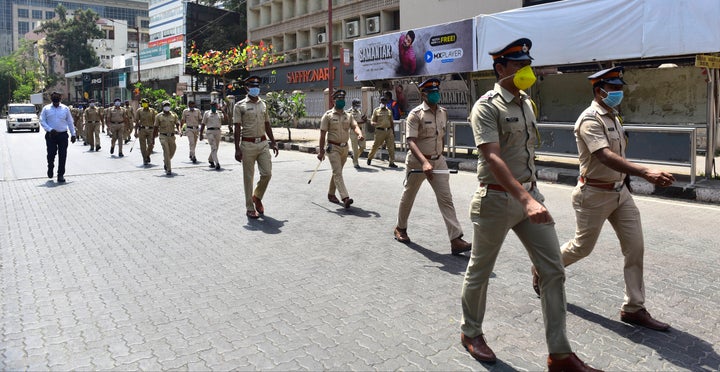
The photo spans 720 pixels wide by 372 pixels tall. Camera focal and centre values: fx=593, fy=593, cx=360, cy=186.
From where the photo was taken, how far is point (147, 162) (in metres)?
16.0

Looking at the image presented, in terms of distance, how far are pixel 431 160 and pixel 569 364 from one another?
3797mm

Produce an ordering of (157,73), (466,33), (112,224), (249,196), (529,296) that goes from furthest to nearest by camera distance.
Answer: (157,73) → (466,33) → (249,196) → (112,224) → (529,296)

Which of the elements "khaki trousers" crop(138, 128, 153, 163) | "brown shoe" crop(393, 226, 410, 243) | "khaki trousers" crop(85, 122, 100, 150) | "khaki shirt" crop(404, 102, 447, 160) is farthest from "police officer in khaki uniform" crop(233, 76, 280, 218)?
"khaki trousers" crop(85, 122, 100, 150)

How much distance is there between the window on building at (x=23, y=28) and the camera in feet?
449

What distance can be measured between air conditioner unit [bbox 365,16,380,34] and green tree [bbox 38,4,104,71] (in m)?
61.3

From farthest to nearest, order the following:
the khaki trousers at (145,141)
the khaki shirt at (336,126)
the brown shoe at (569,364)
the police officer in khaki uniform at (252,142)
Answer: the khaki trousers at (145,141) < the khaki shirt at (336,126) < the police officer in khaki uniform at (252,142) < the brown shoe at (569,364)

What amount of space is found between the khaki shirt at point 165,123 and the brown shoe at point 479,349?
11887 mm

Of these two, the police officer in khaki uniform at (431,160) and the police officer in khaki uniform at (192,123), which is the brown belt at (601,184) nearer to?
the police officer in khaki uniform at (431,160)

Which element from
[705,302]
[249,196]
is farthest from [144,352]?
[249,196]

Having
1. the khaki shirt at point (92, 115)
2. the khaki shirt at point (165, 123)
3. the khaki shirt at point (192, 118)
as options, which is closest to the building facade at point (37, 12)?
the khaki shirt at point (92, 115)

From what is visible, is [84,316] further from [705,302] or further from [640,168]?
[705,302]

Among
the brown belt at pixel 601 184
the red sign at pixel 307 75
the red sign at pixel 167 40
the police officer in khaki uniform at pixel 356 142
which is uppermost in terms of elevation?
the red sign at pixel 167 40

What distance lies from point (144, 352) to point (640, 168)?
338cm

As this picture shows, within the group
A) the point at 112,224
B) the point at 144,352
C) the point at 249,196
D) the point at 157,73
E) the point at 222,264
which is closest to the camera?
the point at 144,352
